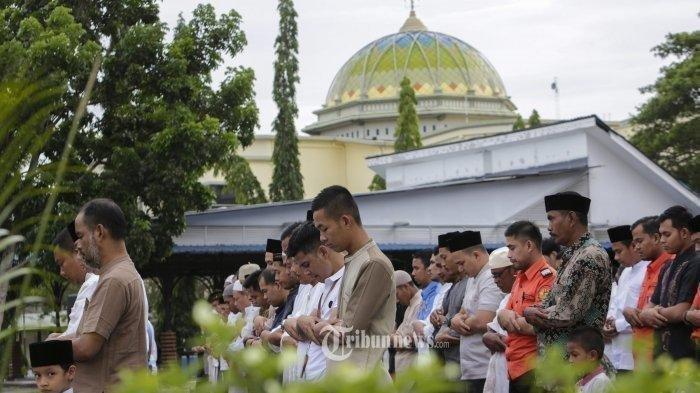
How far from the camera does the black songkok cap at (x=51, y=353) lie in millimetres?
6559

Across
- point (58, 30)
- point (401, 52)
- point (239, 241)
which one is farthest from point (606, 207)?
point (401, 52)

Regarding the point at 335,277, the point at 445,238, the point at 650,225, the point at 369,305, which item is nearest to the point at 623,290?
the point at 650,225

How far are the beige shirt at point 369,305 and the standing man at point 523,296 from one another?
207cm

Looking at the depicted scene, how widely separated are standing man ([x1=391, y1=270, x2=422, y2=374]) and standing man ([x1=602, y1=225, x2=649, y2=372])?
5.86ft

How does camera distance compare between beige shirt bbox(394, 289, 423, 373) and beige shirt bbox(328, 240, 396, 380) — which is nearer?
beige shirt bbox(328, 240, 396, 380)

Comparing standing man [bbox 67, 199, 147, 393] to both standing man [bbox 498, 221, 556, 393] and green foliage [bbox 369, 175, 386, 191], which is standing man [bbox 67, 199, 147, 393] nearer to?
standing man [bbox 498, 221, 556, 393]

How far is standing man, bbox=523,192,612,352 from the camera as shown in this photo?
7.60m

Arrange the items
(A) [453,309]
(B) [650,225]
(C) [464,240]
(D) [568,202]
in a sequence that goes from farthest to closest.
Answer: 1. (A) [453,309]
2. (C) [464,240]
3. (B) [650,225]
4. (D) [568,202]

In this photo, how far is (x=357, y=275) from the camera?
648 centimetres

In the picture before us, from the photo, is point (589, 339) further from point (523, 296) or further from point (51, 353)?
point (51, 353)

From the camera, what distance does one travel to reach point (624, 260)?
35.9ft

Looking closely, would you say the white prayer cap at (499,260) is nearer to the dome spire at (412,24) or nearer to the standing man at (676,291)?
the standing man at (676,291)

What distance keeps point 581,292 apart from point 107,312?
112 inches

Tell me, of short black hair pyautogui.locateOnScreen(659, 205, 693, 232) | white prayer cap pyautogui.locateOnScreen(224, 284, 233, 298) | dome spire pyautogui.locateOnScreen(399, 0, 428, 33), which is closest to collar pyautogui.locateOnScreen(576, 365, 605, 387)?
short black hair pyautogui.locateOnScreen(659, 205, 693, 232)
